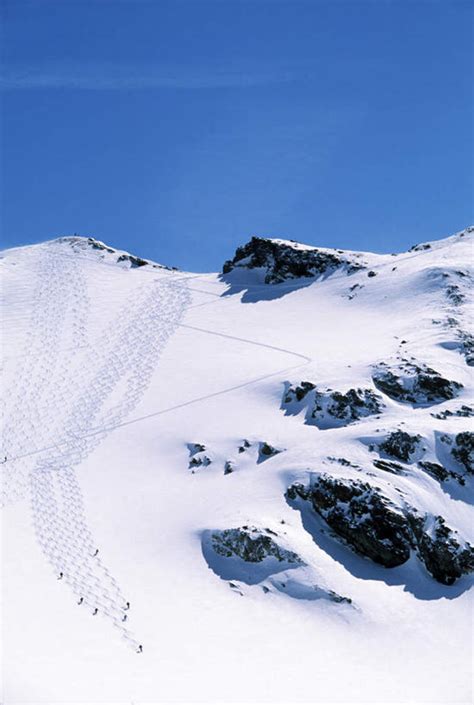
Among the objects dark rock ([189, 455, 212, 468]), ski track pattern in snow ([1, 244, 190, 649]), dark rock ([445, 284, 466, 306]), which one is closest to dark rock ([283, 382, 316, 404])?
dark rock ([189, 455, 212, 468])

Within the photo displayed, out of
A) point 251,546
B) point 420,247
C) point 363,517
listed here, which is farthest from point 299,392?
point 420,247

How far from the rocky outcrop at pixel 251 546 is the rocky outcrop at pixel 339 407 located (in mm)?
7940

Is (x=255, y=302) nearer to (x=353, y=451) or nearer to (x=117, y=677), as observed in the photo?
(x=353, y=451)

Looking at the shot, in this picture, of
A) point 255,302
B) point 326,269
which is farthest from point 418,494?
point 326,269

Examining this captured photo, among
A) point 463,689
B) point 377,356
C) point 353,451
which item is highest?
point 377,356

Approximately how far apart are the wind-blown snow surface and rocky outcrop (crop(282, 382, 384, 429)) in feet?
1.95

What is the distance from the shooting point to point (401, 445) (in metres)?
25.6

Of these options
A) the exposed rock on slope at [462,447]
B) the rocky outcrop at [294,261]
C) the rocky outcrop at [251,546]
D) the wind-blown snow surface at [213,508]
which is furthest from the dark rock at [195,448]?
the rocky outcrop at [294,261]

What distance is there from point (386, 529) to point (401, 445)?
4243mm

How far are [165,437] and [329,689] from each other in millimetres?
15032

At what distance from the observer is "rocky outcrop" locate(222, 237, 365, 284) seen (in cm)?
5366

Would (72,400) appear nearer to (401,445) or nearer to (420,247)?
(401,445)

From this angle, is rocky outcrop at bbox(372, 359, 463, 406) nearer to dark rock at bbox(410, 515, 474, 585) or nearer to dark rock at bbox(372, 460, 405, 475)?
dark rock at bbox(372, 460, 405, 475)

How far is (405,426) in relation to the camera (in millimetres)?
26594
